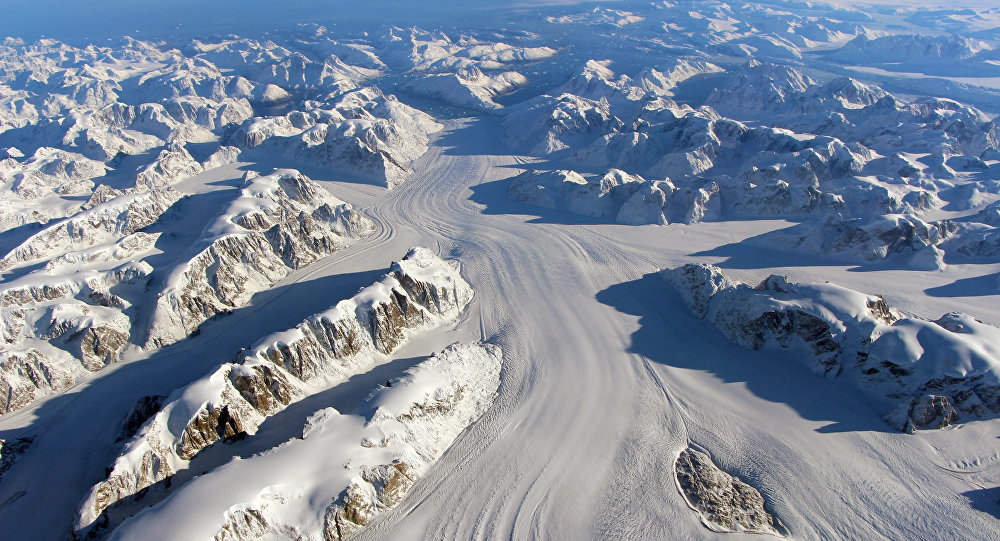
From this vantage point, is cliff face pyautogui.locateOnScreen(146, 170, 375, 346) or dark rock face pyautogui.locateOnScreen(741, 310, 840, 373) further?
cliff face pyautogui.locateOnScreen(146, 170, 375, 346)

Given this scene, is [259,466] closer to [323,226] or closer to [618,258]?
[323,226]

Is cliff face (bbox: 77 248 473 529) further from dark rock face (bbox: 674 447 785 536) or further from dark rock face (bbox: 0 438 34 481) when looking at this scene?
dark rock face (bbox: 674 447 785 536)

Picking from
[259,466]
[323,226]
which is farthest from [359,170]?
[259,466]

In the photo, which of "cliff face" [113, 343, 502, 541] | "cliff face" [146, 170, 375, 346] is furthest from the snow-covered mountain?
"cliff face" [146, 170, 375, 346]

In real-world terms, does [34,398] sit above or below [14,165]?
below

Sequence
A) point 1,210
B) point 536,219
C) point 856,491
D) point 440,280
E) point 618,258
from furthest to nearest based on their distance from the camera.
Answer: point 536,219, point 1,210, point 618,258, point 440,280, point 856,491

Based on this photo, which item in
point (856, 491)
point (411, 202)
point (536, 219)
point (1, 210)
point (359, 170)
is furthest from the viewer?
point (359, 170)

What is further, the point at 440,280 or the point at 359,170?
the point at 359,170
